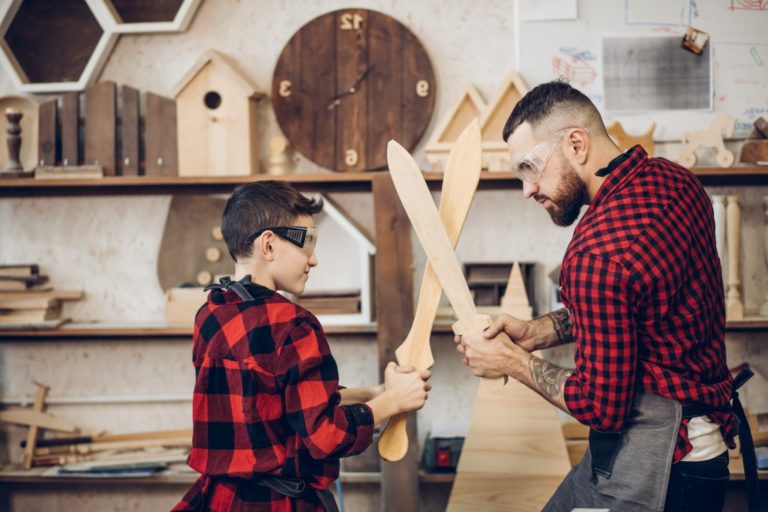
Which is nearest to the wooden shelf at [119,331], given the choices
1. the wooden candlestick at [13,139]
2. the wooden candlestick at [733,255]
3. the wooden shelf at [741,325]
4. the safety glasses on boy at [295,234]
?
the wooden shelf at [741,325]

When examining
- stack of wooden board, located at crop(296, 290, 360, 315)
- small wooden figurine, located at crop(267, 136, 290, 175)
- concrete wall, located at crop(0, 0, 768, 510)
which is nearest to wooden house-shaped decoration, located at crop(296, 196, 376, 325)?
stack of wooden board, located at crop(296, 290, 360, 315)

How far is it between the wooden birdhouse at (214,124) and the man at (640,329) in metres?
1.54

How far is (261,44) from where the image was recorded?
3.37 metres

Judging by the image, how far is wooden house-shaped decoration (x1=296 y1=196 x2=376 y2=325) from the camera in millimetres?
3152

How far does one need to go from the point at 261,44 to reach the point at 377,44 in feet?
1.57

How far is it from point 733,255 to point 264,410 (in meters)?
2.03

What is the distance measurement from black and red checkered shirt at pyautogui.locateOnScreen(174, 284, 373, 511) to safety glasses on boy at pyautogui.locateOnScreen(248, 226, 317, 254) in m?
0.15

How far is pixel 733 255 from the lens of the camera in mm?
3059

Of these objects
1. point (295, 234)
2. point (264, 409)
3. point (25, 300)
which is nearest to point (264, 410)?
point (264, 409)

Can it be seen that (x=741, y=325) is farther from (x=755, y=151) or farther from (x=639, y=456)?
(x=639, y=456)

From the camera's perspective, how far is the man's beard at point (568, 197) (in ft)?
6.41

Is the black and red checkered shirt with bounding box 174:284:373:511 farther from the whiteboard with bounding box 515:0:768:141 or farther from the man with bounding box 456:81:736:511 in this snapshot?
the whiteboard with bounding box 515:0:768:141

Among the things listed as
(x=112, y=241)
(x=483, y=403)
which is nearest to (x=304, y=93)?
(x=112, y=241)

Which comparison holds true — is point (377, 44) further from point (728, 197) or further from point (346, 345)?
point (728, 197)
